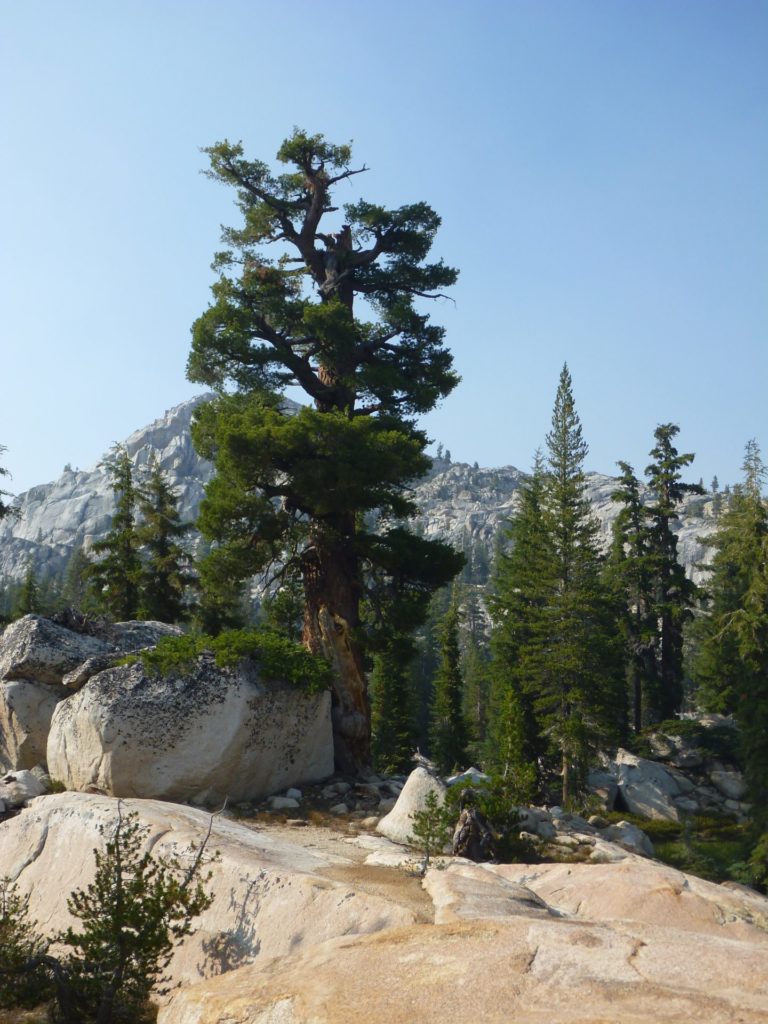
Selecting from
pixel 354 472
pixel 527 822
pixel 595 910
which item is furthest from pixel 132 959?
pixel 354 472

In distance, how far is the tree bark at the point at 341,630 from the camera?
16.4 meters

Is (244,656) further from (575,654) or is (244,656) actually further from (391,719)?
(391,719)

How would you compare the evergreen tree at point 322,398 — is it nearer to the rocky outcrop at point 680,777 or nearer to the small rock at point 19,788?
the small rock at point 19,788

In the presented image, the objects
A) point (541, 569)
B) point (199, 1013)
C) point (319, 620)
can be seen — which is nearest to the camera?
point (199, 1013)

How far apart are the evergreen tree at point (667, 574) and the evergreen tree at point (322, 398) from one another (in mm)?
29907

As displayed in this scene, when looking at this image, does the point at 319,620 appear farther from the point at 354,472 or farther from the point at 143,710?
the point at 143,710

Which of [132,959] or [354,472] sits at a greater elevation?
[354,472]

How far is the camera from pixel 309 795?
14359 mm

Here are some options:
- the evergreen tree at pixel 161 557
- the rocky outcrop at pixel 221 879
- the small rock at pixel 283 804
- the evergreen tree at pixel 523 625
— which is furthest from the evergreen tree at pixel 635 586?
the rocky outcrop at pixel 221 879

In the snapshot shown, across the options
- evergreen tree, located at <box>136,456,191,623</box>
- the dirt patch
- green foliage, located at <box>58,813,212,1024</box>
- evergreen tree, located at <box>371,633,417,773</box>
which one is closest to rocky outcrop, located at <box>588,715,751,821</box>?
evergreen tree, located at <box>371,633,417,773</box>

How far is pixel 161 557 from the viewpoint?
3148cm

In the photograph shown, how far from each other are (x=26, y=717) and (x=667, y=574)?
125 ft

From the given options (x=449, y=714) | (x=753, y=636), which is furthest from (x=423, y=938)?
(x=449, y=714)

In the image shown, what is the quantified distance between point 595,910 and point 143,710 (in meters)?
7.74
